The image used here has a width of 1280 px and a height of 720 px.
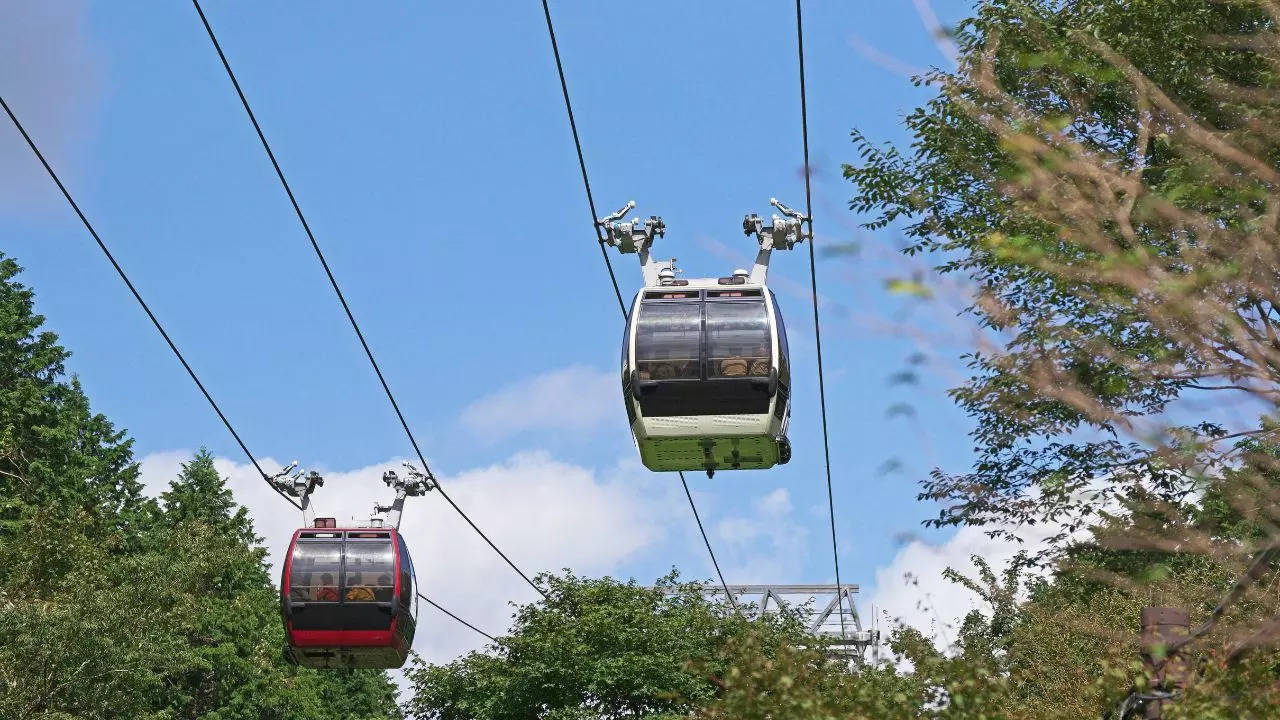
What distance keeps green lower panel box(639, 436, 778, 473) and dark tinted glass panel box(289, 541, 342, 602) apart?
29.7 feet

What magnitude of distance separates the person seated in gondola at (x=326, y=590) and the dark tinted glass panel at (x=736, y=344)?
35.7 feet

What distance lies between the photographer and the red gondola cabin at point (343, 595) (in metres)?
26.4

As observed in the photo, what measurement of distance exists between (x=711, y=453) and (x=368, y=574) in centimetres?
972

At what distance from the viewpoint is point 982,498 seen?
19.7 m

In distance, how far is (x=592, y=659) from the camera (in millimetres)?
48062

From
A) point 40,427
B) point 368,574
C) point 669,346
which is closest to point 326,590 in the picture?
point 368,574

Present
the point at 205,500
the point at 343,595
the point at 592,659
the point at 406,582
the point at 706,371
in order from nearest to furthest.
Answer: the point at 706,371
the point at 343,595
the point at 406,582
the point at 592,659
the point at 205,500

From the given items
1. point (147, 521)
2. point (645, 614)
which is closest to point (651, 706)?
point (645, 614)

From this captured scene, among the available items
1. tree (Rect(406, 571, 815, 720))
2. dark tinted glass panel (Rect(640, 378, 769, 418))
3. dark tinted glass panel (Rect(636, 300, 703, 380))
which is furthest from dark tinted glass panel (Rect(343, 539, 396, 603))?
tree (Rect(406, 571, 815, 720))

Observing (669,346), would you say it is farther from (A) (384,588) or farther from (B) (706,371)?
(A) (384,588)

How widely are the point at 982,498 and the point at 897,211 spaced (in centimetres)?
452

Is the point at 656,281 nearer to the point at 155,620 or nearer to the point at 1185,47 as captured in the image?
the point at 1185,47

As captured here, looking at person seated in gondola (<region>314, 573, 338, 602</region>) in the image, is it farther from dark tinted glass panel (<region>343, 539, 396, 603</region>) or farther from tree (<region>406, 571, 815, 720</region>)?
tree (<region>406, 571, 815, 720</region>)

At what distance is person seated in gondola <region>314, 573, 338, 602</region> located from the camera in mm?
26406
